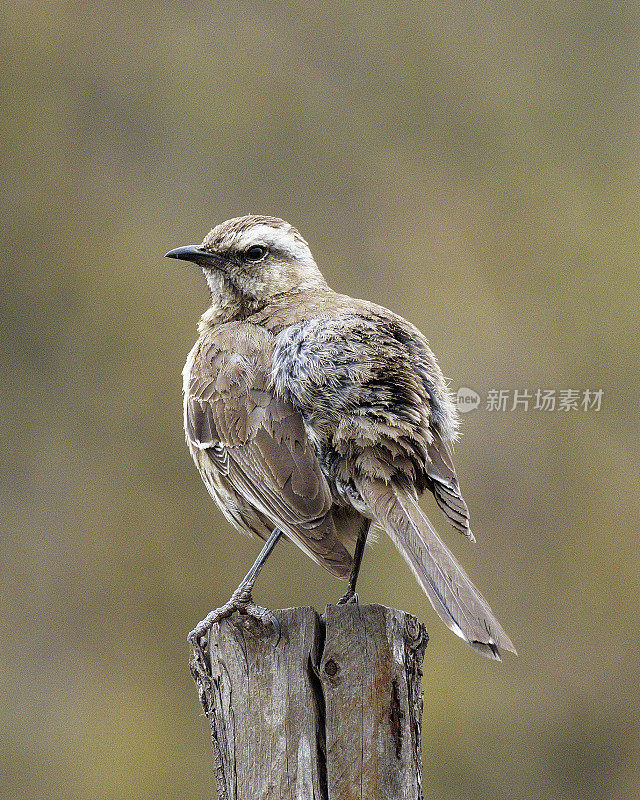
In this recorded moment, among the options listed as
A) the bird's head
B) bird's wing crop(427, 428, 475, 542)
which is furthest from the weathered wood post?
→ the bird's head

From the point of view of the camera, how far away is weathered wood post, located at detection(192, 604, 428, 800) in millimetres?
3176

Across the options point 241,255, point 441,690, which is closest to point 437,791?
point 441,690

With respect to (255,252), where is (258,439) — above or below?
below

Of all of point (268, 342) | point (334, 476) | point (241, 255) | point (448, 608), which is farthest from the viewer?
point (241, 255)

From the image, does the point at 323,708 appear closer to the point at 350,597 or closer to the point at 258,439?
the point at 350,597

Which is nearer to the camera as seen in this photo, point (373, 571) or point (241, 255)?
point (241, 255)

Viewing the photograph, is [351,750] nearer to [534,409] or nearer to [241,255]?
[241,255]

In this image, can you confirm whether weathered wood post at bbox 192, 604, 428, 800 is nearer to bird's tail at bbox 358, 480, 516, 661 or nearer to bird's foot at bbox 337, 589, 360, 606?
bird's tail at bbox 358, 480, 516, 661

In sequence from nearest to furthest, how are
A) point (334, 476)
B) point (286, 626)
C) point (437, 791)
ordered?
point (286, 626), point (334, 476), point (437, 791)

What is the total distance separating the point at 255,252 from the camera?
4504 millimetres

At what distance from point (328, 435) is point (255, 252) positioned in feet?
3.87

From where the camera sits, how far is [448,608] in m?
3.06

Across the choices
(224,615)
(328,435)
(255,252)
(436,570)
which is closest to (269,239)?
(255,252)

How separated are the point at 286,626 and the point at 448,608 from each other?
0.54 meters
